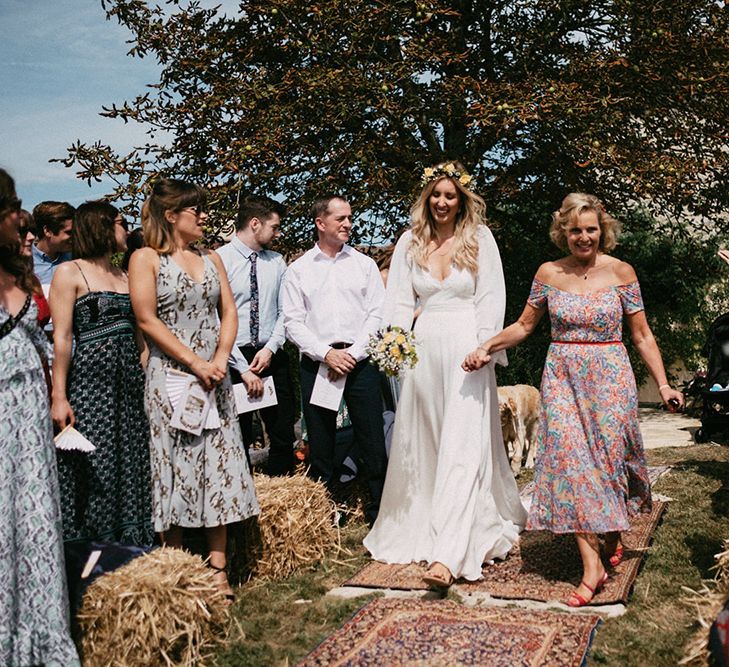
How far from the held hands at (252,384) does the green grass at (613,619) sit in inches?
49.7

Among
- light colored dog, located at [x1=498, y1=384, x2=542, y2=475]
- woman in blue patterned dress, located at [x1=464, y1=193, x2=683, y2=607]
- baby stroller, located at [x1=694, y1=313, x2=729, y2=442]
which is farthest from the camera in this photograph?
baby stroller, located at [x1=694, y1=313, x2=729, y2=442]

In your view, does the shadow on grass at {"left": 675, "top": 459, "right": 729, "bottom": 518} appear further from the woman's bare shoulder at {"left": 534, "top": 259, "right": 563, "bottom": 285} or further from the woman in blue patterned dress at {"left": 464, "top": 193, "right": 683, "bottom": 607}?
the woman's bare shoulder at {"left": 534, "top": 259, "right": 563, "bottom": 285}

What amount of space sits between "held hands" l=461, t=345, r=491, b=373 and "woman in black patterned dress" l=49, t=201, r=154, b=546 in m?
2.04

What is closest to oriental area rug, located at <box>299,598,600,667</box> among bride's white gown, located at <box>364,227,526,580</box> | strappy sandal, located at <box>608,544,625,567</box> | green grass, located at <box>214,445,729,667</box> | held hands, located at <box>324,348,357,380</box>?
green grass, located at <box>214,445,729,667</box>

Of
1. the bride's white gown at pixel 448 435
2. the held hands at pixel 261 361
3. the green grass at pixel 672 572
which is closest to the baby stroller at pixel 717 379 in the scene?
the green grass at pixel 672 572

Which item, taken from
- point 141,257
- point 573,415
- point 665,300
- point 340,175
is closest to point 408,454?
point 573,415

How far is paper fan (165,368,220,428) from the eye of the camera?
4.77 meters

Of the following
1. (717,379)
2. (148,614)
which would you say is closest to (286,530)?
(148,614)

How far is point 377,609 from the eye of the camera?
4.68 m

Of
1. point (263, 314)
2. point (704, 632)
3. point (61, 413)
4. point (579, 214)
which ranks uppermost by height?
point (579, 214)

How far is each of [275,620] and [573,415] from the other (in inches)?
81.7

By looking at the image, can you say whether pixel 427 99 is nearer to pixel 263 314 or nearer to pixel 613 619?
pixel 263 314

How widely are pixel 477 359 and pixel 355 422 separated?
4.35ft

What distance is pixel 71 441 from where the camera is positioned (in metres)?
4.64
